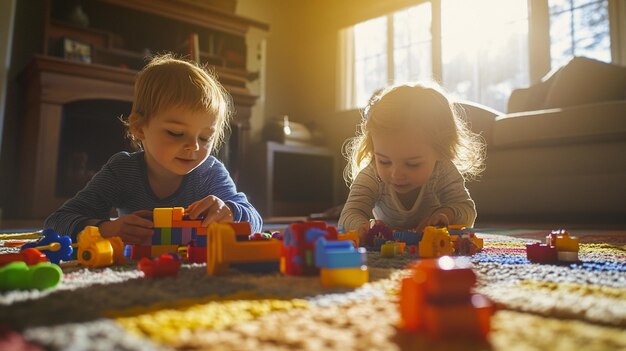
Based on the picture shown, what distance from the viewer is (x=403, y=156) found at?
0.99m

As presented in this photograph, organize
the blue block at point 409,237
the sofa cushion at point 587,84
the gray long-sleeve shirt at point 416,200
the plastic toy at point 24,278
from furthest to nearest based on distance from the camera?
the sofa cushion at point 587,84 → the gray long-sleeve shirt at point 416,200 → the blue block at point 409,237 → the plastic toy at point 24,278

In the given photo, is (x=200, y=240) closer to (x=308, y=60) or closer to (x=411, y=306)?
(x=411, y=306)

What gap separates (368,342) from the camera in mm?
298

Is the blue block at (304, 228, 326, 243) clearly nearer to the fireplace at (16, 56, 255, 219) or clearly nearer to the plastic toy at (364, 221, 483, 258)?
the plastic toy at (364, 221, 483, 258)

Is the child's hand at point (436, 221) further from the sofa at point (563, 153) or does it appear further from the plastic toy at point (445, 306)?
the sofa at point (563, 153)

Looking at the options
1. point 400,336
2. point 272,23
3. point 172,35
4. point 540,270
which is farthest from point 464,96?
point 400,336

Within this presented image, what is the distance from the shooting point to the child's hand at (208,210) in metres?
0.78

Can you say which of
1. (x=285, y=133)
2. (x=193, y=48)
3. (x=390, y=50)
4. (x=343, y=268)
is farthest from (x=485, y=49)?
(x=343, y=268)

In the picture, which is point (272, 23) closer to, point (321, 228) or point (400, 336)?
point (321, 228)

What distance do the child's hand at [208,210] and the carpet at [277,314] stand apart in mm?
227

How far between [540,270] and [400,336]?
362 mm

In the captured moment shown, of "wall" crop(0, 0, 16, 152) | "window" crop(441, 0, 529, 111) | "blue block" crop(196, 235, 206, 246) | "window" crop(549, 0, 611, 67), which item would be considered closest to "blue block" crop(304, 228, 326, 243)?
"blue block" crop(196, 235, 206, 246)

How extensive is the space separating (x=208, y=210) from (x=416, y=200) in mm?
546

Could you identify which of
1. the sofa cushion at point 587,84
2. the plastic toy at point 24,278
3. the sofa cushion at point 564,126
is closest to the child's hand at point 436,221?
the plastic toy at point 24,278
